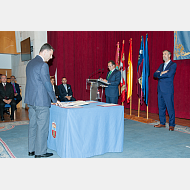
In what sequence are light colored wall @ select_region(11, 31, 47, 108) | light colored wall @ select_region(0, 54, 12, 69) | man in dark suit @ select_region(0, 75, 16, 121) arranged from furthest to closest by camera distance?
light colored wall @ select_region(0, 54, 12, 69)
light colored wall @ select_region(11, 31, 47, 108)
man in dark suit @ select_region(0, 75, 16, 121)

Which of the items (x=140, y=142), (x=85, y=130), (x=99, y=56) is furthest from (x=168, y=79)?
(x=99, y=56)

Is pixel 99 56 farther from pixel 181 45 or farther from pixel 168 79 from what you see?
pixel 168 79

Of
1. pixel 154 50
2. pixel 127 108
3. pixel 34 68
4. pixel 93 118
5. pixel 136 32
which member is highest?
pixel 136 32

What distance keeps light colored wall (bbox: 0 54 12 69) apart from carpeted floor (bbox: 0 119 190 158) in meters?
5.94

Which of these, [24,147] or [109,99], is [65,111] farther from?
[109,99]

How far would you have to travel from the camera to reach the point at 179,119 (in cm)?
596

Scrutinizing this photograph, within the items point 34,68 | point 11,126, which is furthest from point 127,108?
point 34,68

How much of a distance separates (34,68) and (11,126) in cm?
283

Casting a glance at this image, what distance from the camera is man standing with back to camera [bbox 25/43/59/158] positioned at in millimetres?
2677

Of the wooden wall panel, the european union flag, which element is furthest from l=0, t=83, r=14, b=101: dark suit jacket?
the european union flag

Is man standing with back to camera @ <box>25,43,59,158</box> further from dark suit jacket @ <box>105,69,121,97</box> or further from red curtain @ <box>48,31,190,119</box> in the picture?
red curtain @ <box>48,31,190,119</box>

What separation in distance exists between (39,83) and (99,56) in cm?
592

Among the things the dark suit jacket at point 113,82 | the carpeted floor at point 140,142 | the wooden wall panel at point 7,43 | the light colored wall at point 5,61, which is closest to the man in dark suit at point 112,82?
the dark suit jacket at point 113,82

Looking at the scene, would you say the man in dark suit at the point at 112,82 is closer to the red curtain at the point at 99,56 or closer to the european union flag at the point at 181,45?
the european union flag at the point at 181,45
